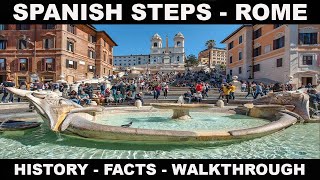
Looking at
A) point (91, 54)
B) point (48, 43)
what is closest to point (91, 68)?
point (91, 54)

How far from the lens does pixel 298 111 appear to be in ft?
27.4

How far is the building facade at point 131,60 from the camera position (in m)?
151

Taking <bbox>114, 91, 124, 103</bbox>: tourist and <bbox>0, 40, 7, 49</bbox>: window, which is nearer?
<bbox>114, 91, 124, 103</bbox>: tourist

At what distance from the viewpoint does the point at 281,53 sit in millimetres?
32094

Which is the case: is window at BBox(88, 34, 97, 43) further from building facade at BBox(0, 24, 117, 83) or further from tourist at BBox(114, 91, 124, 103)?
tourist at BBox(114, 91, 124, 103)

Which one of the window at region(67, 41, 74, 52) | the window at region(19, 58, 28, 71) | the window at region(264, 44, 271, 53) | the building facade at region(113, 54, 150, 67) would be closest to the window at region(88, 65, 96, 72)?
the window at region(67, 41, 74, 52)

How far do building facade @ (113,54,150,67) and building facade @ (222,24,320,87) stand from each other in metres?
111

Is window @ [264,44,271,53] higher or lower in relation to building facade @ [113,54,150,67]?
lower

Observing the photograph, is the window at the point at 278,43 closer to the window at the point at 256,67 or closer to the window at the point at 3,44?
the window at the point at 256,67

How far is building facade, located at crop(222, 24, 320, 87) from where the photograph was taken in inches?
1195

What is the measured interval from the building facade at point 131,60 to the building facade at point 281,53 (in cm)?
11130

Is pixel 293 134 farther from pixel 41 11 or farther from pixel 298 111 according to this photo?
pixel 41 11

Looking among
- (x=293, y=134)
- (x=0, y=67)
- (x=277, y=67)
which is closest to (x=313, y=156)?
(x=293, y=134)

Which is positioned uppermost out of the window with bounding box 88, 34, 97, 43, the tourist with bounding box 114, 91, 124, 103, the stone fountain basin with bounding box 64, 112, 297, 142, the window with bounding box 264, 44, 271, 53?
the window with bounding box 88, 34, 97, 43
